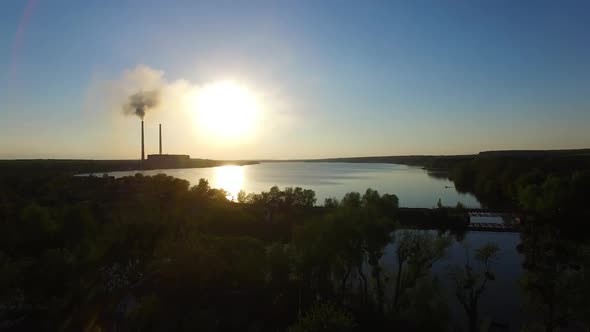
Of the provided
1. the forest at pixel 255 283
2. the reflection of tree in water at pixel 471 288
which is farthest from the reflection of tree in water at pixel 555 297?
the reflection of tree in water at pixel 471 288

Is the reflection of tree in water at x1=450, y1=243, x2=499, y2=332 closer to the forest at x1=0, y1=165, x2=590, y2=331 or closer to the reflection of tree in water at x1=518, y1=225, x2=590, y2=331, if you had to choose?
the forest at x1=0, y1=165, x2=590, y2=331

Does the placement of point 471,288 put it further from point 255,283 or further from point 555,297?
point 255,283

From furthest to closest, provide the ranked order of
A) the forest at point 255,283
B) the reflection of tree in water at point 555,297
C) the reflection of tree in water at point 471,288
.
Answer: the reflection of tree in water at point 471,288 → the forest at point 255,283 → the reflection of tree in water at point 555,297

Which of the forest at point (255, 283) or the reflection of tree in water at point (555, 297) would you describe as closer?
the reflection of tree in water at point (555, 297)

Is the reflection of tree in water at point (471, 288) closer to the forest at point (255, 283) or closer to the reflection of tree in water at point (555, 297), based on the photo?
the forest at point (255, 283)

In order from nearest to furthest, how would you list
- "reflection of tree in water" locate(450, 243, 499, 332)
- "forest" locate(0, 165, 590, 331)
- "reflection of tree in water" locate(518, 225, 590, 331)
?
1. "reflection of tree in water" locate(518, 225, 590, 331)
2. "forest" locate(0, 165, 590, 331)
3. "reflection of tree in water" locate(450, 243, 499, 332)

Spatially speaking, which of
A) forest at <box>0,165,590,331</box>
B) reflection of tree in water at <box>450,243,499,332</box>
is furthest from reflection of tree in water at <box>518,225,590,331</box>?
reflection of tree in water at <box>450,243,499,332</box>

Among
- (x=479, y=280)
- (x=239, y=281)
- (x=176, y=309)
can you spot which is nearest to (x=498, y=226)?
(x=479, y=280)

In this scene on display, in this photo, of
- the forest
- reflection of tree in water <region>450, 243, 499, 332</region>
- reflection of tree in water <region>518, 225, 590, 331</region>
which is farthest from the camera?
reflection of tree in water <region>450, 243, 499, 332</region>

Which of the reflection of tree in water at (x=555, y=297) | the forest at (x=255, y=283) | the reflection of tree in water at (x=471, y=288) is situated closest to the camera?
the reflection of tree in water at (x=555, y=297)

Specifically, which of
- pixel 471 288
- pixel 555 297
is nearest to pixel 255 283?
pixel 471 288

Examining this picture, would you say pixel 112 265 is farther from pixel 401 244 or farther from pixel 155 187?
pixel 155 187

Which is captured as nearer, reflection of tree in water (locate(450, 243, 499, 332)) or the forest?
the forest

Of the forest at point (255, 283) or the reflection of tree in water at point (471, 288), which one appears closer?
the forest at point (255, 283)
